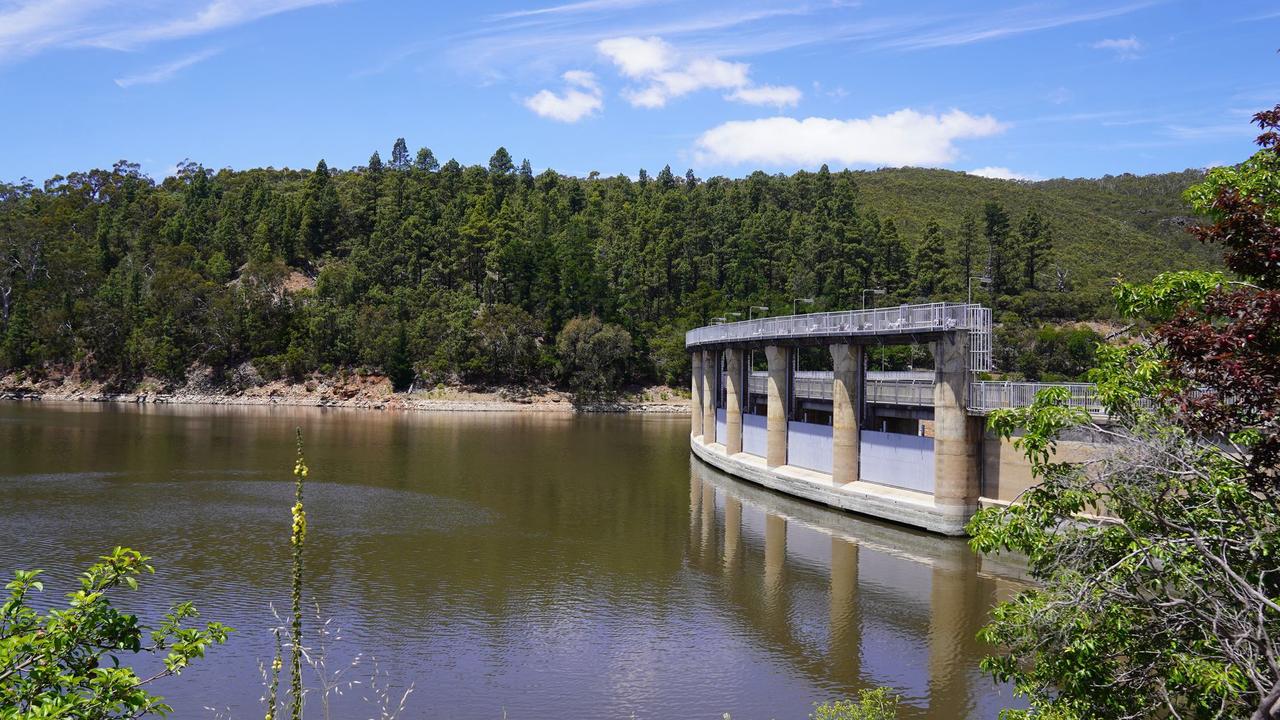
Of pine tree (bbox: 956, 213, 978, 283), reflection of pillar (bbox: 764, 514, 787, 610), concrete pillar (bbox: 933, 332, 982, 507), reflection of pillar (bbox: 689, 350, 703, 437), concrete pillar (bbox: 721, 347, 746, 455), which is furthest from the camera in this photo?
pine tree (bbox: 956, 213, 978, 283)

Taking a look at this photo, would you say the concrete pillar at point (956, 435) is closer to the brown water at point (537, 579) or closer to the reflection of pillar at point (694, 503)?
the brown water at point (537, 579)

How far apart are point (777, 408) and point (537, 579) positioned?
21781 mm

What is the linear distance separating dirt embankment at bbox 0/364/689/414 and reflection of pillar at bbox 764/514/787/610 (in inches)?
2654

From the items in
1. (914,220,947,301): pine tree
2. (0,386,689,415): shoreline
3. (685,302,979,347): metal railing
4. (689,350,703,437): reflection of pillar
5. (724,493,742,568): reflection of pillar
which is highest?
(914,220,947,301): pine tree

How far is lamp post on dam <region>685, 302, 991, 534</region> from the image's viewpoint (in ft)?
114

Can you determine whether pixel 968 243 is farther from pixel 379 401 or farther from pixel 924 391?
pixel 924 391

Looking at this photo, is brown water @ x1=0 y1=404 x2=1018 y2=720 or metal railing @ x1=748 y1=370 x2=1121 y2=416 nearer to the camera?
brown water @ x1=0 y1=404 x2=1018 y2=720

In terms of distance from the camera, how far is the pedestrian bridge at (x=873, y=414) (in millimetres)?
34656

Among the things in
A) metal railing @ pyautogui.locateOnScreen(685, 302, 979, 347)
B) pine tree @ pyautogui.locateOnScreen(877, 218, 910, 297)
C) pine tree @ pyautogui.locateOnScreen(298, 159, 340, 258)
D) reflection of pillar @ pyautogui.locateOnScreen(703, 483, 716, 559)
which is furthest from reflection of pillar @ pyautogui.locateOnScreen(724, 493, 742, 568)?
pine tree @ pyautogui.locateOnScreen(298, 159, 340, 258)

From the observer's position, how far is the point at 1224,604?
9.25 meters

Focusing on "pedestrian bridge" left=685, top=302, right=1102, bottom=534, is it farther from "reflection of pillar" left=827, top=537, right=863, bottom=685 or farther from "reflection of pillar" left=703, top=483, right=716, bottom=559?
"reflection of pillar" left=827, top=537, right=863, bottom=685

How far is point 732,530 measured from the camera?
3791cm

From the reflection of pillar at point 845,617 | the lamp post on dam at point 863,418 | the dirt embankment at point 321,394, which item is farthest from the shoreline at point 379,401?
the reflection of pillar at point 845,617

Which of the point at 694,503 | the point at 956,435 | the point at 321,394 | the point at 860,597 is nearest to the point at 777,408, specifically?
the point at 694,503
